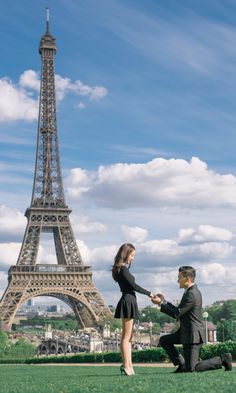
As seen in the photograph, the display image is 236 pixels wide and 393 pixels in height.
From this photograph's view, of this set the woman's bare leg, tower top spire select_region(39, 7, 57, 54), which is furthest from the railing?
the woman's bare leg

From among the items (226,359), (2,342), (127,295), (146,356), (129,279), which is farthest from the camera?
(2,342)

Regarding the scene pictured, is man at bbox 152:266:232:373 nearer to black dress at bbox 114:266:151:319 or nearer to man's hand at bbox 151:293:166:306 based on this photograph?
man's hand at bbox 151:293:166:306

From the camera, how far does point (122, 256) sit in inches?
436

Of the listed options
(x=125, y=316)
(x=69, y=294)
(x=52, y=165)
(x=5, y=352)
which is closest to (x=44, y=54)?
(x=52, y=165)

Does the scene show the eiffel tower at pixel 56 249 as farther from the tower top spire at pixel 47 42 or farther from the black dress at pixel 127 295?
the black dress at pixel 127 295

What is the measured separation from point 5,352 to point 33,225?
14.5 m

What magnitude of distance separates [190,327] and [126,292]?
1255 mm

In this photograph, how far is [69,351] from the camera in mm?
80188

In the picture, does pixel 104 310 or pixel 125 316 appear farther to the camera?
pixel 104 310

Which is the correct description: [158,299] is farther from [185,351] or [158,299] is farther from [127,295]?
[185,351]

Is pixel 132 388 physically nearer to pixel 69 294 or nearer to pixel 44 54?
pixel 69 294

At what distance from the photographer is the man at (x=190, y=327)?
1047 cm

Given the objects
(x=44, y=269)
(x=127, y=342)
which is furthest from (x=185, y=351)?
(x=44, y=269)

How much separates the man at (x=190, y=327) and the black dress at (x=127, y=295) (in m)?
0.53
